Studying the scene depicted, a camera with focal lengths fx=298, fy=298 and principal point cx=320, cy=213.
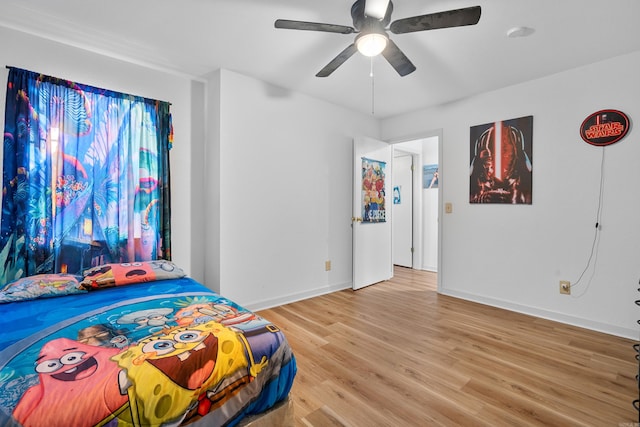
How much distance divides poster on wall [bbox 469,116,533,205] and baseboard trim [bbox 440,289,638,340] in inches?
44.9

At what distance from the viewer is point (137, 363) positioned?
1.08m

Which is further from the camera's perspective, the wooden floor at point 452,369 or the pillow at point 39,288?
the pillow at point 39,288

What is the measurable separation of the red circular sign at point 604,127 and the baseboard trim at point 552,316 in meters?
1.67

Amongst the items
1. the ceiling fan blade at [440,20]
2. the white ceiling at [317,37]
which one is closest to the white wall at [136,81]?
the white ceiling at [317,37]

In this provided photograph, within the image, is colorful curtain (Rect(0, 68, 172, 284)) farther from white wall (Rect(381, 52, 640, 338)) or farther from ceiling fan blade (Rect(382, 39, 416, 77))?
white wall (Rect(381, 52, 640, 338))

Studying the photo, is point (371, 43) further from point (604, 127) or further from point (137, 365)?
point (604, 127)

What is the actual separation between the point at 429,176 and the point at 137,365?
Answer: 210 inches

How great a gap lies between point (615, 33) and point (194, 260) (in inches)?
165

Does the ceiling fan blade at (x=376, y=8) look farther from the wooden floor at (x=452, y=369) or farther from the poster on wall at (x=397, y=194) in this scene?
the poster on wall at (x=397, y=194)

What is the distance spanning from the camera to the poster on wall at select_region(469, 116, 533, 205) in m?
3.21

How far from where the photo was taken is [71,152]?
8.09 feet

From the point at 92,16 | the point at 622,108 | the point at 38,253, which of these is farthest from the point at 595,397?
the point at 92,16

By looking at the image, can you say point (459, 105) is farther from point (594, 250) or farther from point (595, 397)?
point (595, 397)

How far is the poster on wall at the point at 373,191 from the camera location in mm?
4164
